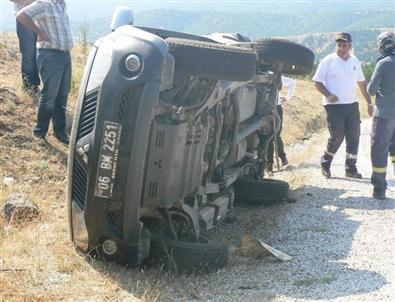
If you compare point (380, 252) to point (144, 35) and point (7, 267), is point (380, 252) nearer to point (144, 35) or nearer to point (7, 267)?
point (144, 35)

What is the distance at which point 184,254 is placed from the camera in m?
4.28

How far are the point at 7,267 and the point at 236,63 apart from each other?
2161 mm

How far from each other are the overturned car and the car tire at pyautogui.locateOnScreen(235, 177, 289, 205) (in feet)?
5.67

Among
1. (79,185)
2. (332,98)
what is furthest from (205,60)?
(332,98)

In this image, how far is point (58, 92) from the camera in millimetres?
7184

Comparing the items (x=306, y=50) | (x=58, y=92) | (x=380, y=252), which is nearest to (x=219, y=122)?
(x=380, y=252)

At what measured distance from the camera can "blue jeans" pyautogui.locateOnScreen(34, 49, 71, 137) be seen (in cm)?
684

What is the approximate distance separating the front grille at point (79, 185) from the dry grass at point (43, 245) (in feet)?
1.54

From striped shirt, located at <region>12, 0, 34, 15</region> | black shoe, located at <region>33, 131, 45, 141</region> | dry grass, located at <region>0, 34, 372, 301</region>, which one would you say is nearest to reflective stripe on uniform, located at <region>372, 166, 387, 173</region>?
dry grass, located at <region>0, 34, 372, 301</region>

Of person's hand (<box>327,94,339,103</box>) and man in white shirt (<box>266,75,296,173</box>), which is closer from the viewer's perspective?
person's hand (<box>327,94,339,103</box>)

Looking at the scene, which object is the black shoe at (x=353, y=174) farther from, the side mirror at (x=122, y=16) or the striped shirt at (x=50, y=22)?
the striped shirt at (x=50, y=22)

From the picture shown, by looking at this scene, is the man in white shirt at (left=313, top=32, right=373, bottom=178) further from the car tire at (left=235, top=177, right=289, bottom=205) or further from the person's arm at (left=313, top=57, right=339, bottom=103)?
the car tire at (left=235, top=177, right=289, bottom=205)

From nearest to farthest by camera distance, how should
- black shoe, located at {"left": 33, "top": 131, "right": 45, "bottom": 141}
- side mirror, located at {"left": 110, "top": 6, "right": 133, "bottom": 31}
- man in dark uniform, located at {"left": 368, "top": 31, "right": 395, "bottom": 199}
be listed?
side mirror, located at {"left": 110, "top": 6, "right": 133, "bottom": 31}, man in dark uniform, located at {"left": 368, "top": 31, "right": 395, "bottom": 199}, black shoe, located at {"left": 33, "top": 131, "right": 45, "bottom": 141}

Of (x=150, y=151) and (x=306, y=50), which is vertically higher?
(x=306, y=50)
